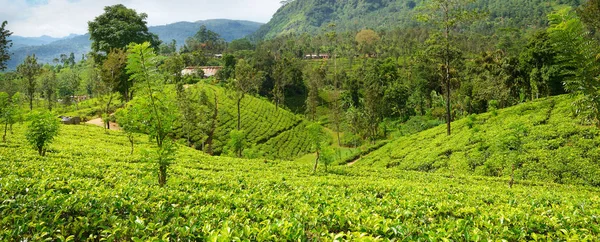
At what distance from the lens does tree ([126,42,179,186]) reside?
9.62 meters

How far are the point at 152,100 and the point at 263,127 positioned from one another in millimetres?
47974

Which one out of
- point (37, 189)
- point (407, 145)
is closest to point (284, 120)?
point (407, 145)

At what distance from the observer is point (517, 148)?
15.8 meters

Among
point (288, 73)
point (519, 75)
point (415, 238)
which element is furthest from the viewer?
point (288, 73)

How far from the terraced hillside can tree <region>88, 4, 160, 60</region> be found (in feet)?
54.9

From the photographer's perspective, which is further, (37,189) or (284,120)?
(284,120)

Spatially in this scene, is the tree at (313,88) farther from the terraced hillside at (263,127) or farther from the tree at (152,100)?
the tree at (152,100)

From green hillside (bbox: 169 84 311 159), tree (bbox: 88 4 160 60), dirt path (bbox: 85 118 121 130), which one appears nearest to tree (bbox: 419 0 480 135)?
green hillside (bbox: 169 84 311 159)

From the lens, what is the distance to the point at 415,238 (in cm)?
479

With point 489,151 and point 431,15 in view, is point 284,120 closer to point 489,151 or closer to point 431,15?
point 431,15

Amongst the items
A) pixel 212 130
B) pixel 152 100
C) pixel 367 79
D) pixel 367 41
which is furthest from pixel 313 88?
pixel 367 41

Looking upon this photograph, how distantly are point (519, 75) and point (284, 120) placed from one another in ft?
131

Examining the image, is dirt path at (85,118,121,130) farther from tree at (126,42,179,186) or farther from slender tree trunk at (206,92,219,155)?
tree at (126,42,179,186)

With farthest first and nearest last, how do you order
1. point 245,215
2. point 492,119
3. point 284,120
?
point 284,120, point 492,119, point 245,215
